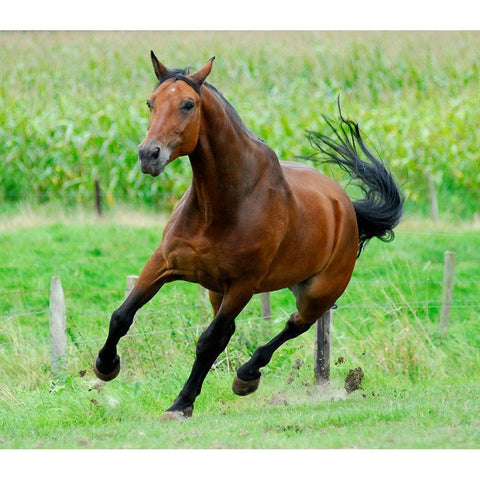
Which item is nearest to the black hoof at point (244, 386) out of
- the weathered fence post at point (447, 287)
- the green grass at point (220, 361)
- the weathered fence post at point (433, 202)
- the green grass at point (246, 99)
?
the green grass at point (220, 361)

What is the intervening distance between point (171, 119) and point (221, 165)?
72cm

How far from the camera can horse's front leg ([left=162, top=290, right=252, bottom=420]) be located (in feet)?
20.2

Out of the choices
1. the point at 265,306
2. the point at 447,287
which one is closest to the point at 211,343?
the point at 265,306

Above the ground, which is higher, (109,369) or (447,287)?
(109,369)

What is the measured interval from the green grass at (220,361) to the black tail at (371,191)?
1515mm

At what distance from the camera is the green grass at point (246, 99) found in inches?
659

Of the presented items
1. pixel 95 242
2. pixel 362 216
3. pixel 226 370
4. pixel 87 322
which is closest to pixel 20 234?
pixel 95 242

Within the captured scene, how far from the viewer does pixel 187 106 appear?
5434 millimetres

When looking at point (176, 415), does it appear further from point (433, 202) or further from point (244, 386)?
point (433, 202)

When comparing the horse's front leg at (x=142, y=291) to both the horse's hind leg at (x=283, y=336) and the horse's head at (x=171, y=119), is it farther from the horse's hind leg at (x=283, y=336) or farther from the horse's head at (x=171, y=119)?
the horse's hind leg at (x=283, y=336)

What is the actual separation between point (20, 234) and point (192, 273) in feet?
28.2

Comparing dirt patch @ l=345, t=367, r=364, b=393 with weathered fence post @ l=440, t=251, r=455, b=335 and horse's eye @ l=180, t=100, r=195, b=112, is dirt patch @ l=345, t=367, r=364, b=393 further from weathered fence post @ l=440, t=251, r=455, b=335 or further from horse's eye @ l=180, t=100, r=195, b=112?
horse's eye @ l=180, t=100, r=195, b=112

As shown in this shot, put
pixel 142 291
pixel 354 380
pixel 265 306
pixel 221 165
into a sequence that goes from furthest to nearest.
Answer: pixel 265 306 → pixel 354 380 → pixel 142 291 → pixel 221 165

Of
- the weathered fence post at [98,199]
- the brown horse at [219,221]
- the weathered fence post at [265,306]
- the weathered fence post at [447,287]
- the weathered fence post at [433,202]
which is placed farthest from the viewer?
the weathered fence post at [433,202]
